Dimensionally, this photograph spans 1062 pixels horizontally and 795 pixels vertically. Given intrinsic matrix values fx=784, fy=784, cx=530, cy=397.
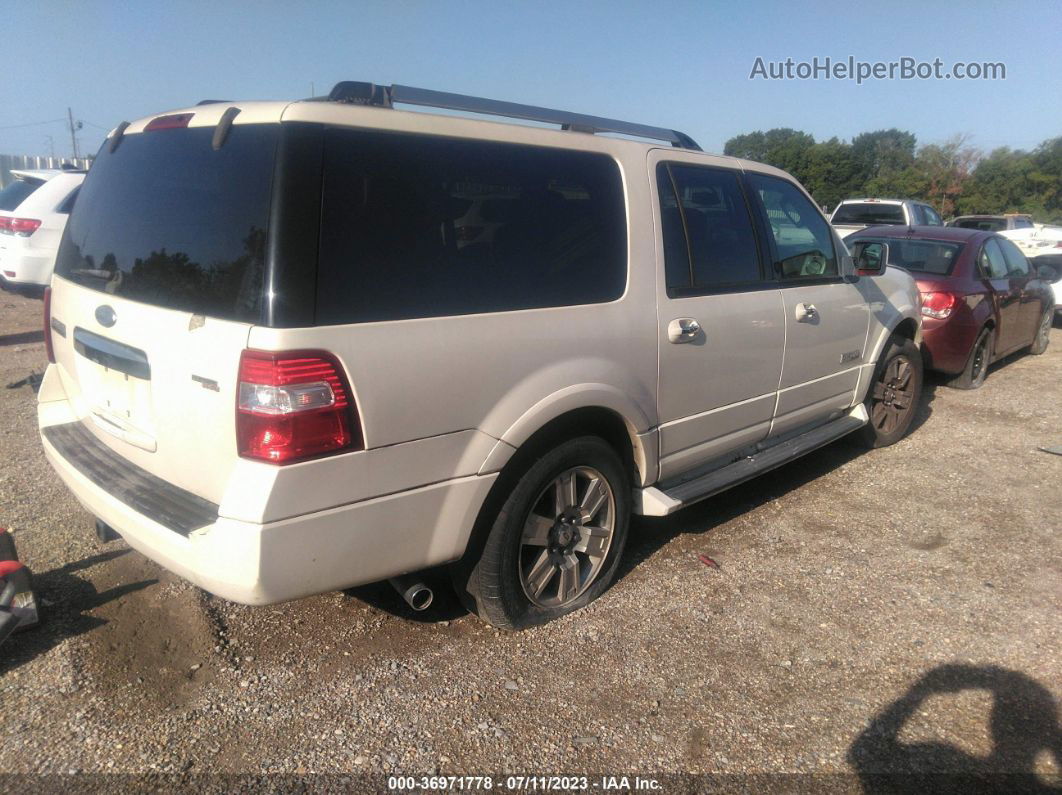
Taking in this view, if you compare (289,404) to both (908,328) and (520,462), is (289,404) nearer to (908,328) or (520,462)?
(520,462)

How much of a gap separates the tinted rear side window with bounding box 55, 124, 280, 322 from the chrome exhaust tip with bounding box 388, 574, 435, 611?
1.10 m

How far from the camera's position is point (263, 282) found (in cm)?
231

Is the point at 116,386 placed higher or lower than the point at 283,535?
higher

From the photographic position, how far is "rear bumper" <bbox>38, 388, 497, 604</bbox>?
236 cm

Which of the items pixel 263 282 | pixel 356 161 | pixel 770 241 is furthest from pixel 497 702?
pixel 770 241

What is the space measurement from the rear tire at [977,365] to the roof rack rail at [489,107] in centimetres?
489

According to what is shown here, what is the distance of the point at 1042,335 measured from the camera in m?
9.55

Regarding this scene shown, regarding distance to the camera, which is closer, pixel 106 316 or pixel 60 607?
Answer: pixel 106 316

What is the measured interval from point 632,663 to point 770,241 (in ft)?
7.79

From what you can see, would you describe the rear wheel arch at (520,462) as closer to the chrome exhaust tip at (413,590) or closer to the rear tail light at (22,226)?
the chrome exhaust tip at (413,590)

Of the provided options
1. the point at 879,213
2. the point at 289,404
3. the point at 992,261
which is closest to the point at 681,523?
the point at 289,404

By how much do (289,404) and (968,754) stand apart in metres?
2.48

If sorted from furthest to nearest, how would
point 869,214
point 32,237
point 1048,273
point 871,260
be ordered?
point 869,214 → point 32,237 → point 1048,273 → point 871,260

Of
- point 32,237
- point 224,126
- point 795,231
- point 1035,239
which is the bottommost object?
point 1035,239
